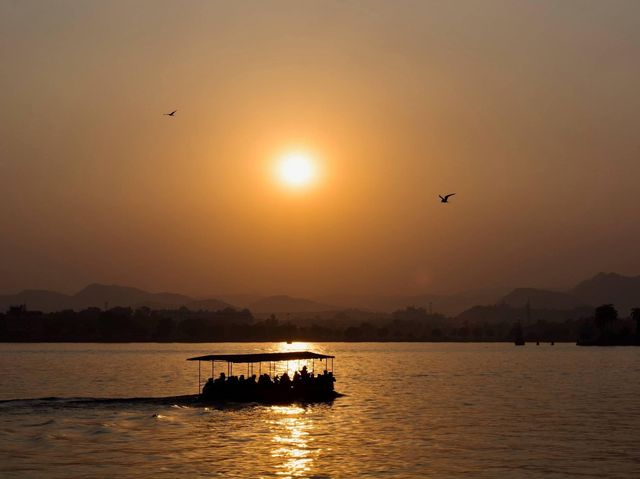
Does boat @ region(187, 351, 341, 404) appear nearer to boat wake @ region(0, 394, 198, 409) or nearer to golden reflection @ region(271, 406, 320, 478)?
boat wake @ region(0, 394, 198, 409)

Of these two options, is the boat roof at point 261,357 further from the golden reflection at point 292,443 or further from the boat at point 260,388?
the golden reflection at point 292,443

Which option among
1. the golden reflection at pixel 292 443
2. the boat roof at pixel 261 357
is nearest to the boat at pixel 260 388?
the boat roof at pixel 261 357

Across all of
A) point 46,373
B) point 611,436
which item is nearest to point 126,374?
point 46,373

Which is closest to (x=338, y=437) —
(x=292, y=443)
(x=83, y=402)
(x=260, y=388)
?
(x=292, y=443)

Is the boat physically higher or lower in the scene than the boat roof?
lower

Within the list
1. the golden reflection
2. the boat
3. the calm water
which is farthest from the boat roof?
the golden reflection

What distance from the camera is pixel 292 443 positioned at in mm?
57969

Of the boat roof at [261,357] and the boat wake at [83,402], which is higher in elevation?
the boat roof at [261,357]

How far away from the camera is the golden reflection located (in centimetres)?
4828

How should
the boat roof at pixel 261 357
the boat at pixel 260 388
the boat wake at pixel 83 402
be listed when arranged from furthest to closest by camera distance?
the boat at pixel 260 388
the boat roof at pixel 261 357
the boat wake at pixel 83 402

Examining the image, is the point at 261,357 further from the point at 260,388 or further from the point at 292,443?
the point at 292,443

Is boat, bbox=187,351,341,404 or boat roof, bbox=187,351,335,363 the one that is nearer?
boat roof, bbox=187,351,335,363

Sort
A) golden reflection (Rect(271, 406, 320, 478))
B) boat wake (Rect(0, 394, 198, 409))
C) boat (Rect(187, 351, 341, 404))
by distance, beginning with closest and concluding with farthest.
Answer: golden reflection (Rect(271, 406, 320, 478)) → boat wake (Rect(0, 394, 198, 409)) → boat (Rect(187, 351, 341, 404))

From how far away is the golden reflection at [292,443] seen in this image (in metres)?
48.3
